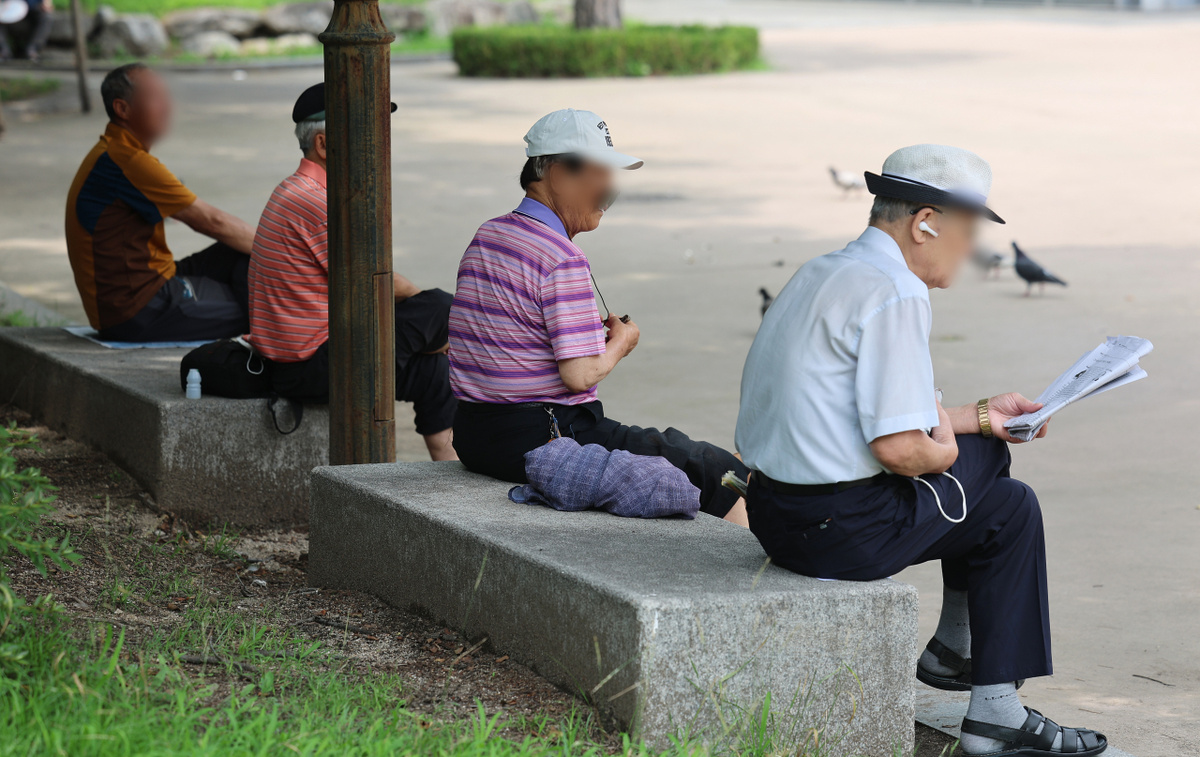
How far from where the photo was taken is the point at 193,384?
4.91 metres

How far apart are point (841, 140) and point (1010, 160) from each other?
8.48 ft

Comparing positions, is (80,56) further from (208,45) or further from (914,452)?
(914,452)

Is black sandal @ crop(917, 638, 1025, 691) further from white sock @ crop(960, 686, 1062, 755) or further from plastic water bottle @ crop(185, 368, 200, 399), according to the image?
plastic water bottle @ crop(185, 368, 200, 399)

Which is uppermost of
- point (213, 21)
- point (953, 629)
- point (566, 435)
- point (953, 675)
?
point (213, 21)

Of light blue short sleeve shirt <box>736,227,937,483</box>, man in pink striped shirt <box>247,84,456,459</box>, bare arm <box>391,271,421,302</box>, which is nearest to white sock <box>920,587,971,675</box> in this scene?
light blue short sleeve shirt <box>736,227,937,483</box>

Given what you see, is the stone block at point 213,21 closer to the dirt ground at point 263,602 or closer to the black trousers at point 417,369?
the dirt ground at point 263,602

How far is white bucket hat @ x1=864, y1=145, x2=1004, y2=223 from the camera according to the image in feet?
10.0

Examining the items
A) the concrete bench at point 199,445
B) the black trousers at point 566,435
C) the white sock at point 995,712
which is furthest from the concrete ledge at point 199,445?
the white sock at point 995,712

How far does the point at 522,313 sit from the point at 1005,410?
1.33 metres

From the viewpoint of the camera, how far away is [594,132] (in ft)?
12.6

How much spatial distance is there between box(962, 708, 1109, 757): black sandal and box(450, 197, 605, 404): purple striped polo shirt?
147cm

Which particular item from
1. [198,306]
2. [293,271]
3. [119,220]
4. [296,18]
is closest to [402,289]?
[293,271]

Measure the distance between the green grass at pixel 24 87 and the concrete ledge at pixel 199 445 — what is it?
18016mm

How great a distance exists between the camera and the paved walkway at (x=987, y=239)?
484cm
